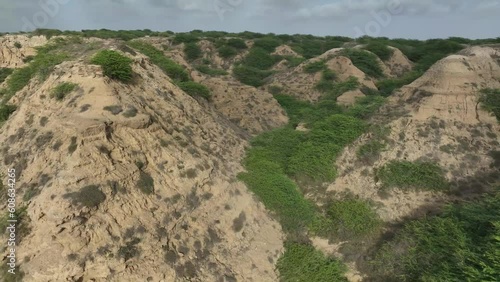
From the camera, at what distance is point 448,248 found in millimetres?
13383

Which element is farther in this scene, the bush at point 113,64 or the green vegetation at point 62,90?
the bush at point 113,64

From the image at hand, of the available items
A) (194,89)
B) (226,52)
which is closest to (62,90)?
(194,89)

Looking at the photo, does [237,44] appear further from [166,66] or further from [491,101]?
[491,101]

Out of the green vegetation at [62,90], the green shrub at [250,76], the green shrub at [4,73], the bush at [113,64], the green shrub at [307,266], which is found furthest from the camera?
the green shrub at [250,76]

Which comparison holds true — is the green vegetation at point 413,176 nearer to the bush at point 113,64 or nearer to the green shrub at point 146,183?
the green shrub at point 146,183

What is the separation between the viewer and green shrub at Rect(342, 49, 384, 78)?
48.5 m

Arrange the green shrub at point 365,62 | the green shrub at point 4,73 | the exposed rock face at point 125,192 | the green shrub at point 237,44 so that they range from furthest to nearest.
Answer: the green shrub at point 237,44 < the green shrub at point 365,62 < the green shrub at point 4,73 < the exposed rock face at point 125,192

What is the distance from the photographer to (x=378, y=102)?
2481 cm

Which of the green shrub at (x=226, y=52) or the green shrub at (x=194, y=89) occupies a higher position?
the green shrub at (x=226, y=52)

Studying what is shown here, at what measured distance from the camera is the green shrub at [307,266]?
1520 cm

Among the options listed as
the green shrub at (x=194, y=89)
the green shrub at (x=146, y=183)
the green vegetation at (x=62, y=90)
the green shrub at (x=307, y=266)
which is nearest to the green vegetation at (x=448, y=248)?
the green shrub at (x=307, y=266)

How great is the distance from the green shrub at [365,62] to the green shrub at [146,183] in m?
39.1

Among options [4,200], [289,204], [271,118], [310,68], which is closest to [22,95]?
Result: [4,200]

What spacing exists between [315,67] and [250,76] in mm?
8426
